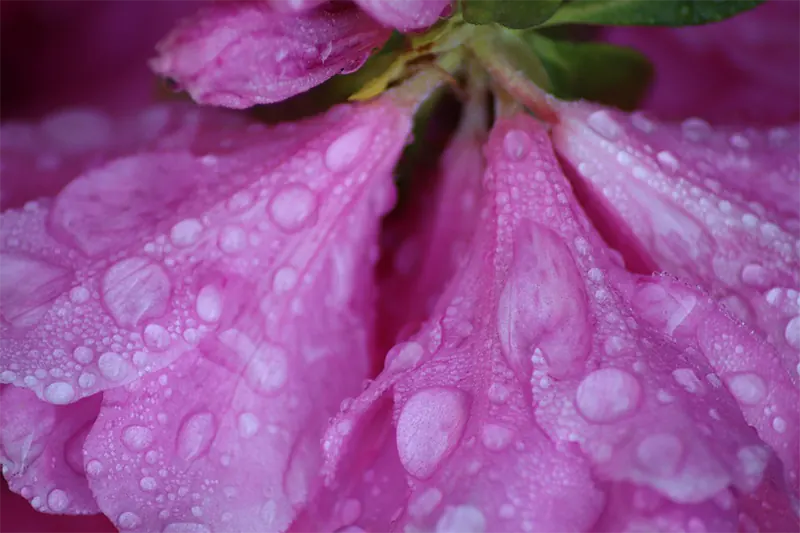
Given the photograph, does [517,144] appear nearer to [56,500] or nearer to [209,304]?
[209,304]

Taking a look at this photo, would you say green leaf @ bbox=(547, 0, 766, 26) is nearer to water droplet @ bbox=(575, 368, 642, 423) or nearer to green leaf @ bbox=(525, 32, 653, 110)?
green leaf @ bbox=(525, 32, 653, 110)

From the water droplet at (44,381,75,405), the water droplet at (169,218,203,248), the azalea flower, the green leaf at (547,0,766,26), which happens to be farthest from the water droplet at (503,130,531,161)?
the water droplet at (44,381,75,405)

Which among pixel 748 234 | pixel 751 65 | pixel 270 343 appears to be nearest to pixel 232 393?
pixel 270 343

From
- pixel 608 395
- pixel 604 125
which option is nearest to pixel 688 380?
pixel 608 395

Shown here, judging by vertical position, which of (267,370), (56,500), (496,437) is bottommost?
(56,500)

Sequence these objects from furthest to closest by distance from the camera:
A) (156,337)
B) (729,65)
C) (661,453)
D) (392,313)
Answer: (729,65)
(392,313)
(156,337)
(661,453)
